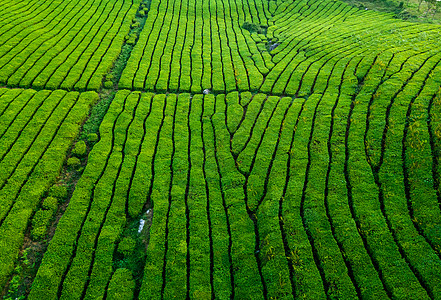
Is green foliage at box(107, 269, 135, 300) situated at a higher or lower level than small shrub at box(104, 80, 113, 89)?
lower

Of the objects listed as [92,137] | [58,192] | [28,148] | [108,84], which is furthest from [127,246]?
[108,84]

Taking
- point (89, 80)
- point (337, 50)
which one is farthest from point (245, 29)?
point (89, 80)

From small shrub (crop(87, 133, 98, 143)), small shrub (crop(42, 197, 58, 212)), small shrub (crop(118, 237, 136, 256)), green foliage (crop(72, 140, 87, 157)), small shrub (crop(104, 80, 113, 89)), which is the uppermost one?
small shrub (crop(104, 80, 113, 89))

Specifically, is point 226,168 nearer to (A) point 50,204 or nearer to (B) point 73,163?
(B) point 73,163

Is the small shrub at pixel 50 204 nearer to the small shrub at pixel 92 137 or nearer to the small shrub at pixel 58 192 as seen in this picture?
the small shrub at pixel 58 192

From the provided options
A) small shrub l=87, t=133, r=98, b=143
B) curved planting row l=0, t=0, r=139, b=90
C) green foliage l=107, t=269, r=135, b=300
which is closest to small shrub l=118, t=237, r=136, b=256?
green foliage l=107, t=269, r=135, b=300

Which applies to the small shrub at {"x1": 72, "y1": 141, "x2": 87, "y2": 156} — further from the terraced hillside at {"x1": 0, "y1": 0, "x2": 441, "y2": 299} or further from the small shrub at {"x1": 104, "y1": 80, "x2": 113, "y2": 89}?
the small shrub at {"x1": 104, "y1": 80, "x2": 113, "y2": 89}

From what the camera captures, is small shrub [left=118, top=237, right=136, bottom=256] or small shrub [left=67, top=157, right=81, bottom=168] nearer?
small shrub [left=118, top=237, right=136, bottom=256]
